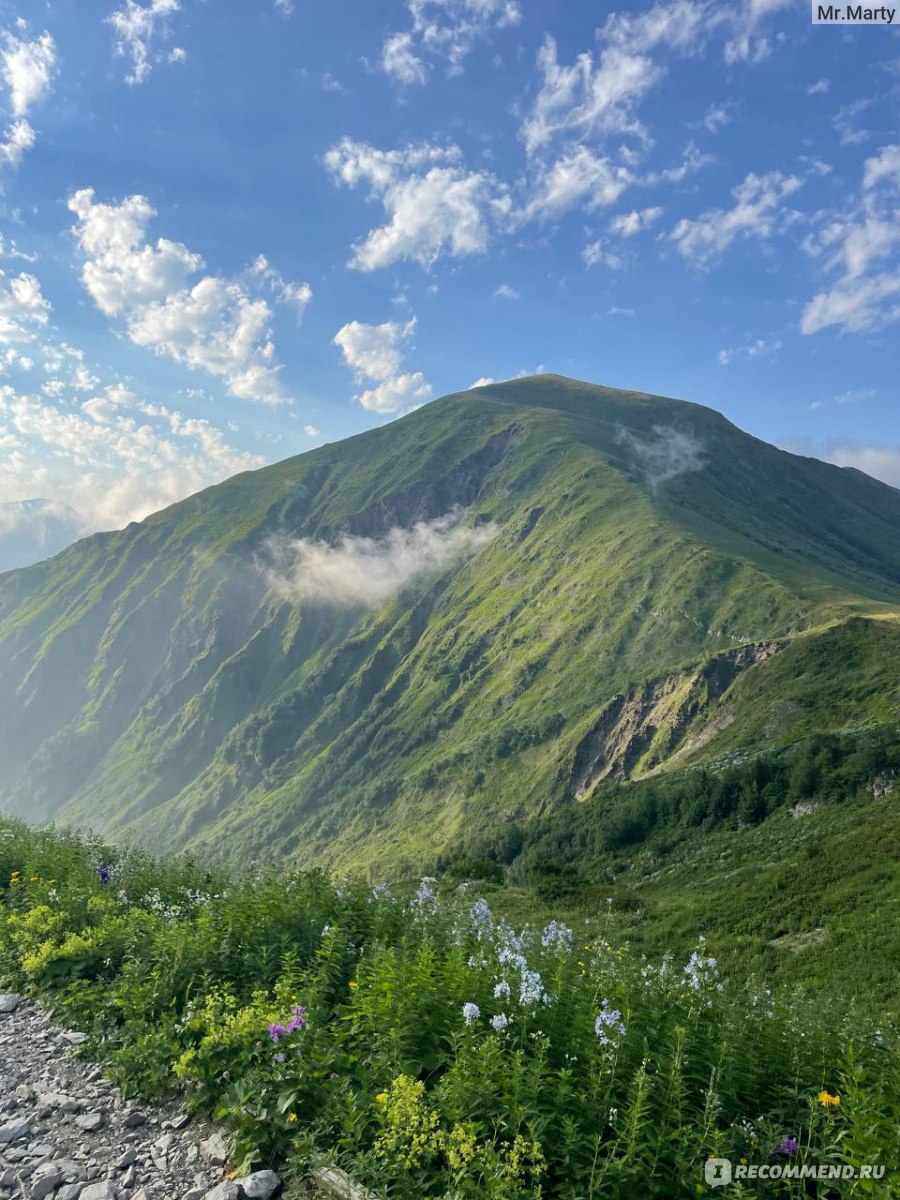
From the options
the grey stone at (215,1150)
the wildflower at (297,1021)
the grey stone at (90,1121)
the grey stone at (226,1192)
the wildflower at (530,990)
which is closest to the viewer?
the grey stone at (226,1192)

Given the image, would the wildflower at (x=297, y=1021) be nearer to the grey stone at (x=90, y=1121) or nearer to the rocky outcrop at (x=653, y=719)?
the grey stone at (x=90, y=1121)

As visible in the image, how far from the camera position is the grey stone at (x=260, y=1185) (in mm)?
6086

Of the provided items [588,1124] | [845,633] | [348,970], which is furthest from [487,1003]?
[845,633]

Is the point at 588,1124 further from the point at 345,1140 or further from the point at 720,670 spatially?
the point at 720,670

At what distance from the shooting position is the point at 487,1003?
7508 millimetres

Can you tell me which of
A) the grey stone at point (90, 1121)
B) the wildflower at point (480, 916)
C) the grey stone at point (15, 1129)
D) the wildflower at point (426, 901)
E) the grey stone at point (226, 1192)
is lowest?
the grey stone at point (90, 1121)

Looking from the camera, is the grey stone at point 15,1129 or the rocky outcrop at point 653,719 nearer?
the grey stone at point 15,1129

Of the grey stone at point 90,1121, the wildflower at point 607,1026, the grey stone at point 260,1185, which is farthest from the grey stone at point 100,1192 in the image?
the wildflower at point 607,1026

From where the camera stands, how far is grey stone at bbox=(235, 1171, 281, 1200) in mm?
6086

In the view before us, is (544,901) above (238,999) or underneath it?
underneath

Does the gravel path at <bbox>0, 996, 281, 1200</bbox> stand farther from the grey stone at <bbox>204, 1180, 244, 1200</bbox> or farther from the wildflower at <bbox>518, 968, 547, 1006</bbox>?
the wildflower at <bbox>518, 968, 547, 1006</bbox>

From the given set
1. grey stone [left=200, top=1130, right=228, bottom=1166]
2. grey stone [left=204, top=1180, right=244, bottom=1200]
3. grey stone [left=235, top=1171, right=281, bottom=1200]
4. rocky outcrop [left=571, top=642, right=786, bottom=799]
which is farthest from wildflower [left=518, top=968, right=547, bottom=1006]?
rocky outcrop [left=571, top=642, right=786, bottom=799]

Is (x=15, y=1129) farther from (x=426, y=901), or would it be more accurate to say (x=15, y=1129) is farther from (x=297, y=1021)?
(x=426, y=901)

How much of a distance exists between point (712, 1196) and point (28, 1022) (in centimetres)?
919
